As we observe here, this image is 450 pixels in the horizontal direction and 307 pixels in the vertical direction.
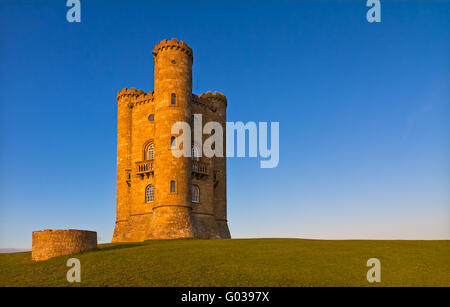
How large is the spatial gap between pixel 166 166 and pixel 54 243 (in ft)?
52.8

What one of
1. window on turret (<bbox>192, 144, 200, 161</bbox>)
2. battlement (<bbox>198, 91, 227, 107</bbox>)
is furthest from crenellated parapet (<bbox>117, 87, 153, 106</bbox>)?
window on turret (<bbox>192, 144, 200, 161</bbox>)

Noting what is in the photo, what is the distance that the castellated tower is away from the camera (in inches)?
1607

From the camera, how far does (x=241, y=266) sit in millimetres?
22672

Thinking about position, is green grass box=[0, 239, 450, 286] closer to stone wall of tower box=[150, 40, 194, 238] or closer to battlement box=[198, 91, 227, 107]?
stone wall of tower box=[150, 40, 194, 238]

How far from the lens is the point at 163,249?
94.7 ft

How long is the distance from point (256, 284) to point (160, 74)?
29.5 meters

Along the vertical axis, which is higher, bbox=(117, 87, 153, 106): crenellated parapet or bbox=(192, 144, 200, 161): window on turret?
bbox=(117, 87, 153, 106): crenellated parapet

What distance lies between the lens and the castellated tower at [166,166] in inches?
1607

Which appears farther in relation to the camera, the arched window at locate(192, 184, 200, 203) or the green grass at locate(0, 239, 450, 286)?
the arched window at locate(192, 184, 200, 203)

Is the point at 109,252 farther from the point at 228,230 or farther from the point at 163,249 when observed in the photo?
the point at 228,230

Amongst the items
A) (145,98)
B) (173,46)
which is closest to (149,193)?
(145,98)

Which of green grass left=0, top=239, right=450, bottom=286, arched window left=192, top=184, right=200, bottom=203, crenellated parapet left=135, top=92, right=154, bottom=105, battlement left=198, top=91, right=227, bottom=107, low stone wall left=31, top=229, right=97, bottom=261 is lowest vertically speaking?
green grass left=0, top=239, right=450, bottom=286

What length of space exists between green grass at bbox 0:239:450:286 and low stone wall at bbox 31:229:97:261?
817 millimetres

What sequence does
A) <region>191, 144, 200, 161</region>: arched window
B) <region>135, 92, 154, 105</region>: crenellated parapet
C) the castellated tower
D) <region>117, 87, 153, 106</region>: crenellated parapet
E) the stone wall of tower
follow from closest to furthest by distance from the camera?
the stone wall of tower, the castellated tower, <region>191, 144, 200, 161</region>: arched window, <region>135, 92, 154, 105</region>: crenellated parapet, <region>117, 87, 153, 106</region>: crenellated parapet
